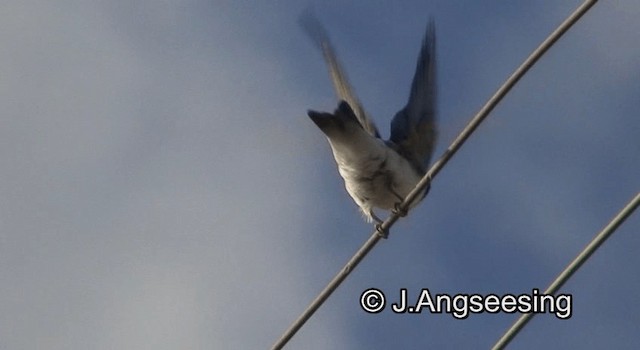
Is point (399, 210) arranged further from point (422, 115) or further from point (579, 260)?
point (579, 260)

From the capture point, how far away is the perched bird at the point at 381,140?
22.6 feet

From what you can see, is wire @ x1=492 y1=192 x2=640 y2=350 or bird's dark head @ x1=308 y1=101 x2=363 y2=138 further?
bird's dark head @ x1=308 y1=101 x2=363 y2=138

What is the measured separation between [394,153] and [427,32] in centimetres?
86

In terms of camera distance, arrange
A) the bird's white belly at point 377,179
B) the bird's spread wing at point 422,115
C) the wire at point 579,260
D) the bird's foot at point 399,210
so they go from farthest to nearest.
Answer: the bird's spread wing at point 422,115 < the bird's white belly at point 377,179 < the bird's foot at point 399,210 < the wire at point 579,260

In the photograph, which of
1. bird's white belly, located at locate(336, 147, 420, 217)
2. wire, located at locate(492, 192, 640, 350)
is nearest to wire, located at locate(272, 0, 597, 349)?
wire, located at locate(492, 192, 640, 350)

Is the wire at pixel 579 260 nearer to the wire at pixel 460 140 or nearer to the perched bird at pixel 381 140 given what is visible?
the wire at pixel 460 140

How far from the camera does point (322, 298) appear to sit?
16.4ft

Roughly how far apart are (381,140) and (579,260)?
317cm

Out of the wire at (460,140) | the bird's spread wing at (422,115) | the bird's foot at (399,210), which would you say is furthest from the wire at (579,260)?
the bird's spread wing at (422,115)

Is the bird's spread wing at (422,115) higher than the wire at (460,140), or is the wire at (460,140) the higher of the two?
the bird's spread wing at (422,115)

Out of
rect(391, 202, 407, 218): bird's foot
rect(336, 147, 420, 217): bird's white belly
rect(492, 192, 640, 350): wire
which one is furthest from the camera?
rect(336, 147, 420, 217): bird's white belly

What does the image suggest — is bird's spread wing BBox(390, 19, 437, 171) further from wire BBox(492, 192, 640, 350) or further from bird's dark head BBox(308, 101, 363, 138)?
wire BBox(492, 192, 640, 350)

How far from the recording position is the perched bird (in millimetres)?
6883

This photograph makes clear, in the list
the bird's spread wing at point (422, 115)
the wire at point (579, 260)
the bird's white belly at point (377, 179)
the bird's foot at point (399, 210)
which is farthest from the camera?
the bird's spread wing at point (422, 115)
